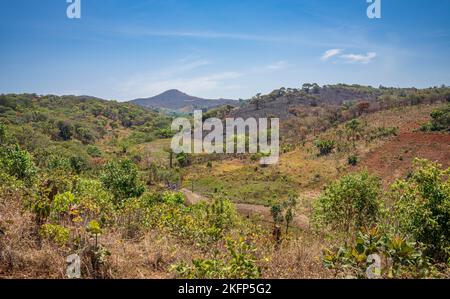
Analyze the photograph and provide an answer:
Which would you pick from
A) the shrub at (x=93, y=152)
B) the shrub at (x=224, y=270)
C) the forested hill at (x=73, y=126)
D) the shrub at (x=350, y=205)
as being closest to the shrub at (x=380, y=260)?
the shrub at (x=224, y=270)

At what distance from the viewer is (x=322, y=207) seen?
Answer: 12.4 metres

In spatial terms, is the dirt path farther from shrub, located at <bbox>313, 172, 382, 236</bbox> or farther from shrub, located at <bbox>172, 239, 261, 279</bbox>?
shrub, located at <bbox>172, 239, 261, 279</bbox>

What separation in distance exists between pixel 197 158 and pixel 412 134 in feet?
123

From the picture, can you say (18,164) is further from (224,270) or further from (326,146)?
(326,146)

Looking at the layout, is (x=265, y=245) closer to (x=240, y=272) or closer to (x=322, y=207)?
(x=240, y=272)

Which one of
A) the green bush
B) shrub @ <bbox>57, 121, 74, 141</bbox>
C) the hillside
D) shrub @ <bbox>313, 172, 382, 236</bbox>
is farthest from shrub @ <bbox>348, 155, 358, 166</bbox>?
shrub @ <bbox>57, 121, 74, 141</bbox>

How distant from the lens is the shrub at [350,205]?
11898 millimetres

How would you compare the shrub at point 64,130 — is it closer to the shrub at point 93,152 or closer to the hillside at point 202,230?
the shrub at point 93,152

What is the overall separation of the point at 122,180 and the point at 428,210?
18.0 metres

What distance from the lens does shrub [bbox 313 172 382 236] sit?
39.0ft

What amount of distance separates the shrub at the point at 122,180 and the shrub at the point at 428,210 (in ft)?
55.0

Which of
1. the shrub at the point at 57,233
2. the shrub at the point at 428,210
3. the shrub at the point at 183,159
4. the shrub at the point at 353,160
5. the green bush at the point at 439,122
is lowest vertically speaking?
the shrub at the point at 183,159

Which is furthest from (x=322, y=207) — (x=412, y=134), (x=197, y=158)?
(x=197, y=158)

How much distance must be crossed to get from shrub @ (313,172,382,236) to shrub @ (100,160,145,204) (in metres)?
13.3
